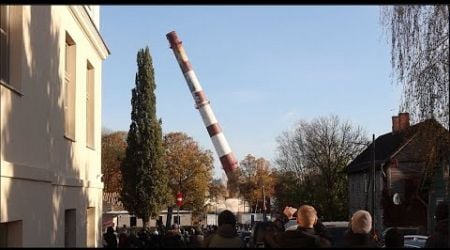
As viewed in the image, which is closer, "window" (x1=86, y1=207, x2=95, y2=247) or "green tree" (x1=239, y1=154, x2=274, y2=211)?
"window" (x1=86, y1=207, x2=95, y2=247)

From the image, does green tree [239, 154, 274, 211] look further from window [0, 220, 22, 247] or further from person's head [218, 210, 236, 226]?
person's head [218, 210, 236, 226]

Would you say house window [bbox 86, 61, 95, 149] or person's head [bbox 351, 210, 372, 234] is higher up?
house window [bbox 86, 61, 95, 149]

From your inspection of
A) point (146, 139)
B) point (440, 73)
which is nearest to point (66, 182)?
point (440, 73)

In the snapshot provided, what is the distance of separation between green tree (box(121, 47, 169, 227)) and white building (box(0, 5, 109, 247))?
3797 cm

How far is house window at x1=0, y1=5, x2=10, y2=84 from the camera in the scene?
29.8ft

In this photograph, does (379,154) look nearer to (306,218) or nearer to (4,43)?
(4,43)

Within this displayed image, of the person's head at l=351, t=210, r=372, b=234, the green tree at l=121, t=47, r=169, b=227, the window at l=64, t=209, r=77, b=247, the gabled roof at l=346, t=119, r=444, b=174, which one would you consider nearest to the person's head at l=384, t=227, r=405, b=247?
the person's head at l=351, t=210, r=372, b=234

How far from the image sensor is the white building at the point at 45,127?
9172 millimetres

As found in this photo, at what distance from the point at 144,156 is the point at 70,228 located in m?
41.9

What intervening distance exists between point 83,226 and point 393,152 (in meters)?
43.3

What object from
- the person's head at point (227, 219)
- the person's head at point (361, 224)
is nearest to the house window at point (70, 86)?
the person's head at point (227, 219)

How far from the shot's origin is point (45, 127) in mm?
11148

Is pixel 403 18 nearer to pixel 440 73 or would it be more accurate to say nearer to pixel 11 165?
pixel 440 73

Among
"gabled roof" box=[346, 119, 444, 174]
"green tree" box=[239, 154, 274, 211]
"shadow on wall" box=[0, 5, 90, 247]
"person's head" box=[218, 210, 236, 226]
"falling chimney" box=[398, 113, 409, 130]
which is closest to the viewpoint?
"person's head" box=[218, 210, 236, 226]
